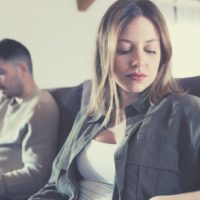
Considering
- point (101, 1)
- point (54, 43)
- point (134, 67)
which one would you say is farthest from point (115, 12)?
point (101, 1)

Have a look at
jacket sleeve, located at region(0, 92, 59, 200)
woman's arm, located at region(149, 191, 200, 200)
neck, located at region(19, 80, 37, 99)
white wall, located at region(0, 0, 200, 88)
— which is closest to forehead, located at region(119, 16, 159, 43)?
woman's arm, located at region(149, 191, 200, 200)

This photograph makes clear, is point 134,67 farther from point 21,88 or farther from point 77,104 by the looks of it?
point 21,88

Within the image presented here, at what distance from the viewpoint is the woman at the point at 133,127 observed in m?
0.94

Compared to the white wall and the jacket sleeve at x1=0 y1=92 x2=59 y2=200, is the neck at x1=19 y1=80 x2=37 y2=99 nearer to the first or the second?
the jacket sleeve at x1=0 y1=92 x2=59 y2=200

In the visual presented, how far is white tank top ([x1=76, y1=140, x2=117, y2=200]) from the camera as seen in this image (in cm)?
103

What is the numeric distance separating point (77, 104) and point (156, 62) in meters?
0.45

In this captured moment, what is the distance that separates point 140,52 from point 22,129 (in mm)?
666

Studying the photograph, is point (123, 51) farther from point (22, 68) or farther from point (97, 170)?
point (22, 68)

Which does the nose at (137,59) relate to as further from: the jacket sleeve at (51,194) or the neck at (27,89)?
the neck at (27,89)

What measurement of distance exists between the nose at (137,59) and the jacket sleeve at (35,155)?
51 cm

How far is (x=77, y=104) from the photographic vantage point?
1.44 m

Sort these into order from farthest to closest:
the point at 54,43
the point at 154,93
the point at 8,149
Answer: the point at 54,43 < the point at 8,149 < the point at 154,93

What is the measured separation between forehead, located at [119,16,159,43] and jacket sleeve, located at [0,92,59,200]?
0.53m

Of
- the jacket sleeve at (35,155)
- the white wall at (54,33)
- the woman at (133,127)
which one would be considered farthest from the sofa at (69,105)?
the white wall at (54,33)
